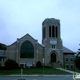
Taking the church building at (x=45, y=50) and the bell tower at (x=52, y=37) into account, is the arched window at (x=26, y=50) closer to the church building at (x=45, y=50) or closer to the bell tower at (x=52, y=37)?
the church building at (x=45, y=50)

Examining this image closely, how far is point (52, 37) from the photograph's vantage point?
2648 inches

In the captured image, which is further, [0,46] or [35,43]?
[0,46]

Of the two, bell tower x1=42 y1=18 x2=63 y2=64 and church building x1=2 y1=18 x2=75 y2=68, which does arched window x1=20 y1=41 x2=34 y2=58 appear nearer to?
church building x1=2 y1=18 x2=75 y2=68

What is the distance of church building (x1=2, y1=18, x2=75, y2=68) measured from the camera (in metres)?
63.3

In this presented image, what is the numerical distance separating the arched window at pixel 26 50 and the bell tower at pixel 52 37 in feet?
16.5

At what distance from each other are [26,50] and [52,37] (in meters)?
10.5

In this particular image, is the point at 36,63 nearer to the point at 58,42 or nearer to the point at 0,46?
the point at 58,42

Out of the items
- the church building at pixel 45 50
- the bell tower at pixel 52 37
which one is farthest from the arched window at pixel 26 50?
the bell tower at pixel 52 37

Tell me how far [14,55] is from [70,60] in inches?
801

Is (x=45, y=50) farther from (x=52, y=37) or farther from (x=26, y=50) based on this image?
(x=26, y=50)

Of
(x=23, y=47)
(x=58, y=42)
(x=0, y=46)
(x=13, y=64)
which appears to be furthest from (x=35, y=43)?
(x=0, y=46)

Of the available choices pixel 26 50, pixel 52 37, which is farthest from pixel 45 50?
pixel 26 50

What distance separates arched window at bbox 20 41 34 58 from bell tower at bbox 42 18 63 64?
504 cm

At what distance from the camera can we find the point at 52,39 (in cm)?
6681
